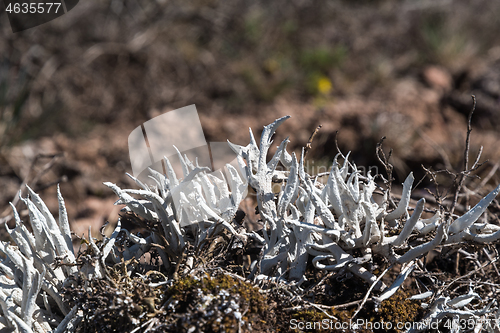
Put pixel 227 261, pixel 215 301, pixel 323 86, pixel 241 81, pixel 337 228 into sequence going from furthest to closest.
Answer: pixel 241 81, pixel 323 86, pixel 227 261, pixel 337 228, pixel 215 301

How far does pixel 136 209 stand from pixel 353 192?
0.65 metres

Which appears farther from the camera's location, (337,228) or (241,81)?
(241,81)

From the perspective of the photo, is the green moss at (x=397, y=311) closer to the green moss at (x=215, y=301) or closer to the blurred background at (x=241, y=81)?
the green moss at (x=215, y=301)

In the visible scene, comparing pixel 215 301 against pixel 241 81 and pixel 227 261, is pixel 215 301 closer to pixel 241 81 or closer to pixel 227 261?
pixel 227 261

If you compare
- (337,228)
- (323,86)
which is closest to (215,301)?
(337,228)

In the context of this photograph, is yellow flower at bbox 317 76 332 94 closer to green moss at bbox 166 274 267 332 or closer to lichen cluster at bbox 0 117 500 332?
lichen cluster at bbox 0 117 500 332

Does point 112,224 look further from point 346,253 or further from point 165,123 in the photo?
point 346,253

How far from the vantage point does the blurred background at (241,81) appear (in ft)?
15.5

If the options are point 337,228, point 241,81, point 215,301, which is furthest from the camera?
point 241,81

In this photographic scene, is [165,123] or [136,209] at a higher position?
[136,209]

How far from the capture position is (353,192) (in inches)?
45.2

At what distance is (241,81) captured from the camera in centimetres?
599

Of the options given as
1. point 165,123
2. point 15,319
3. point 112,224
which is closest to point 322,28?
point 165,123

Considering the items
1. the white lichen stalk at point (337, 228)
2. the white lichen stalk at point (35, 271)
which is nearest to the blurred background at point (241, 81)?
the white lichen stalk at point (35, 271)
